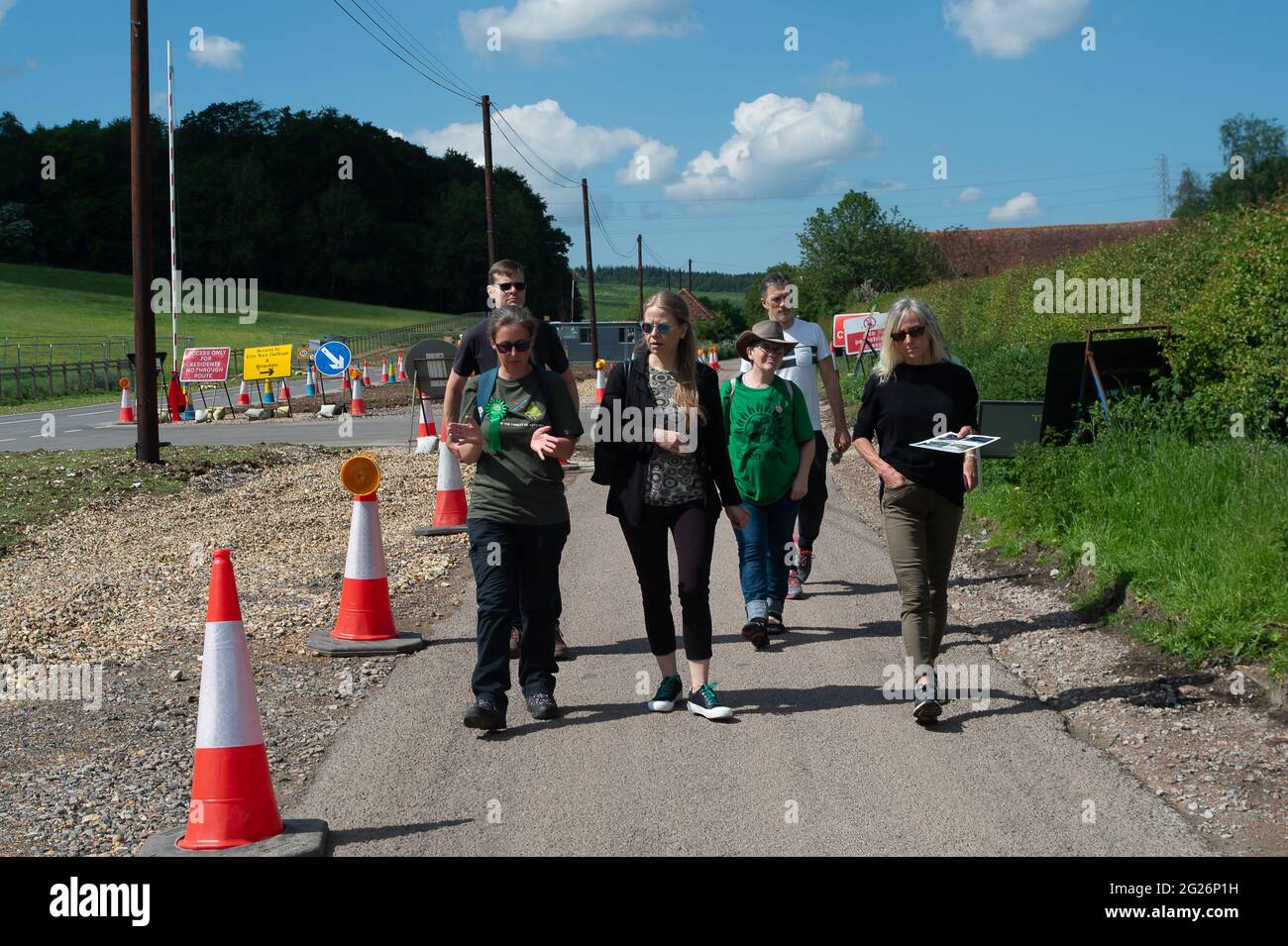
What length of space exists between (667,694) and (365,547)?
2.52 metres

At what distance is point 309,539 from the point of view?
12.1m

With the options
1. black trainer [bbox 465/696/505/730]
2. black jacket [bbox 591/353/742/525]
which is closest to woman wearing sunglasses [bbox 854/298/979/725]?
black jacket [bbox 591/353/742/525]

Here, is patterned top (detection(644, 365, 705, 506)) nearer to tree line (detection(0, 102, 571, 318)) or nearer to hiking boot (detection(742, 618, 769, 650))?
hiking boot (detection(742, 618, 769, 650))

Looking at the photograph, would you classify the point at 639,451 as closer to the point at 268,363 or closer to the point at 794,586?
the point at 794,586

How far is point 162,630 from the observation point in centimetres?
855

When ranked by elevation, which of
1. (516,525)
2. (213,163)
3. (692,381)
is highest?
(213,163)

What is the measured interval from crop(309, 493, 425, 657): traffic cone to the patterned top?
235cm

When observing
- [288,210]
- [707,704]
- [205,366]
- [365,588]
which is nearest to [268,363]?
[205,366]

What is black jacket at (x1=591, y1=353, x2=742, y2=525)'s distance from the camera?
20.5 ft

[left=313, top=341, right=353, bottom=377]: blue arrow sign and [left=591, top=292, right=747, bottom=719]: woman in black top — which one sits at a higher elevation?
[left=313, top=341, right=353, bottom=377]: blue arrow sign

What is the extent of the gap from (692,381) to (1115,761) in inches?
99.3

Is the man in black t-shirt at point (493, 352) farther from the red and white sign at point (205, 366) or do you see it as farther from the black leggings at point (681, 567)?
the red and white sign at point (205, 366)
